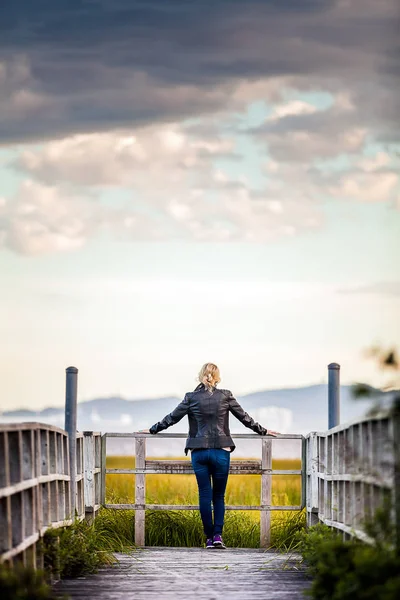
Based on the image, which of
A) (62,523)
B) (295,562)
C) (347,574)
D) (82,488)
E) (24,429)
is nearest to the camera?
(347,574)

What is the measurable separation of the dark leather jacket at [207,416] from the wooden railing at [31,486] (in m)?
1.33

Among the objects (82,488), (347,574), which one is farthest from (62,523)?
(347,574)

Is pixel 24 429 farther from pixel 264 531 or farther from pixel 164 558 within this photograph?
pixel 264 531

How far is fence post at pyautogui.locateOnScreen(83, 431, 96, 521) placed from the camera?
1273 centimetres

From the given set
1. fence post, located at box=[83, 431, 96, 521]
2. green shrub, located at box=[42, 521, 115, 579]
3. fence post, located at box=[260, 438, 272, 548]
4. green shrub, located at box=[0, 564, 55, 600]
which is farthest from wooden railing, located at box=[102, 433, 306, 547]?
green shrub, located at box=[0, 564, 55, 600]

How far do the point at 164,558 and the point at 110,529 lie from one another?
69.0 inches

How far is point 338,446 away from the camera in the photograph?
33.7ft

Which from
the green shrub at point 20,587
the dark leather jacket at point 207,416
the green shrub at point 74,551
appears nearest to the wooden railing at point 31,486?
the green shrub at point 74,551

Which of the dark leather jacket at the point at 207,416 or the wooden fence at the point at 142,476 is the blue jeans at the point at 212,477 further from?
the wooden fence at the point at 142,476

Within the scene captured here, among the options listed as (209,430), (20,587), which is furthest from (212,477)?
(20,587)

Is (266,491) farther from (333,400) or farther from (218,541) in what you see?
(333,400)

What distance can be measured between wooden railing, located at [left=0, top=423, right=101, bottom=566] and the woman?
1370mm

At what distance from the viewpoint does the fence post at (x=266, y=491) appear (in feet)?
43.5

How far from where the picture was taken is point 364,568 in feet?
20.2
